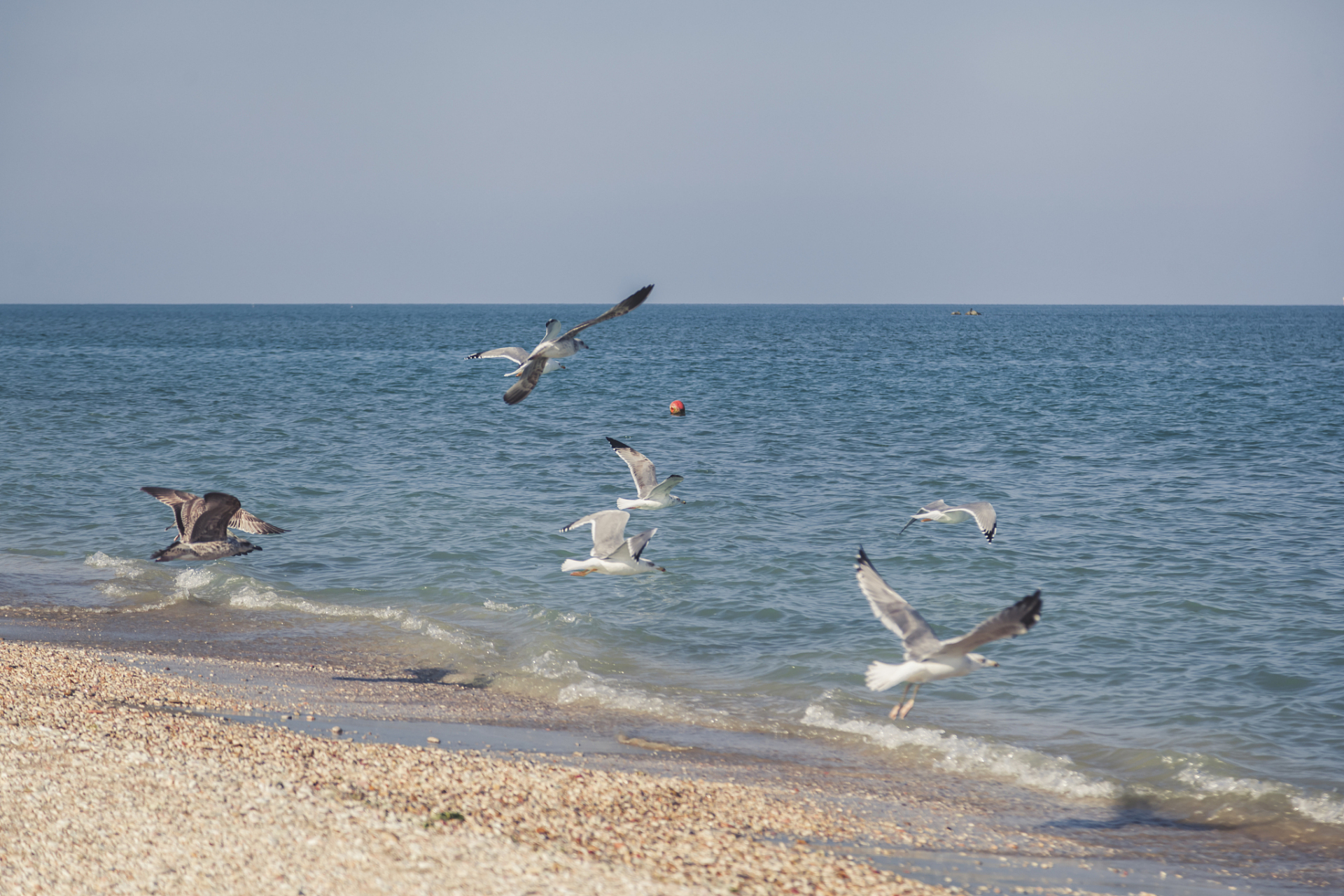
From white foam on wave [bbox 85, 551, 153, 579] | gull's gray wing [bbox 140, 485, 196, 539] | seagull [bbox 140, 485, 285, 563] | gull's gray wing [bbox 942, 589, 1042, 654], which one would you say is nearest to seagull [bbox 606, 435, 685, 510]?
seagull [bbox 140, 485, 285, 563]

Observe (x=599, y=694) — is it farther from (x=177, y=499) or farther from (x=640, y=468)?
(x=177, y=499)

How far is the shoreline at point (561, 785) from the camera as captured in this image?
23.8 ft

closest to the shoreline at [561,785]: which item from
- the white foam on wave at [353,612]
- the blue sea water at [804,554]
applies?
the blue sea water at [804,554]

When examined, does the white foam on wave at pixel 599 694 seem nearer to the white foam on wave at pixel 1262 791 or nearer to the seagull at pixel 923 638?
the seagull at pixel 923 638

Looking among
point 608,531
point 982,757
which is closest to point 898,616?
point 982,757

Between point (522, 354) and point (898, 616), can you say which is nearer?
point (898, 616)

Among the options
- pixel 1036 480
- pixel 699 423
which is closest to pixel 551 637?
pixel 1036 480

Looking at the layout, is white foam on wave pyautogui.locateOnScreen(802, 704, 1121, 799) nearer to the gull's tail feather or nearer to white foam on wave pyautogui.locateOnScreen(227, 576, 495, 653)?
the gull's tail feather

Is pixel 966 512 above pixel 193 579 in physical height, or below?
above

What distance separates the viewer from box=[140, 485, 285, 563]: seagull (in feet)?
38.7

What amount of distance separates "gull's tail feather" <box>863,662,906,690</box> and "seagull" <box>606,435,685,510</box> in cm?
458

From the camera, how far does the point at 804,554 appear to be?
58.8 ft

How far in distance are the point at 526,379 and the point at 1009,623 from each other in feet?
22.0

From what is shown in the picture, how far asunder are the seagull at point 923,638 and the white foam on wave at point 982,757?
1.84 m
